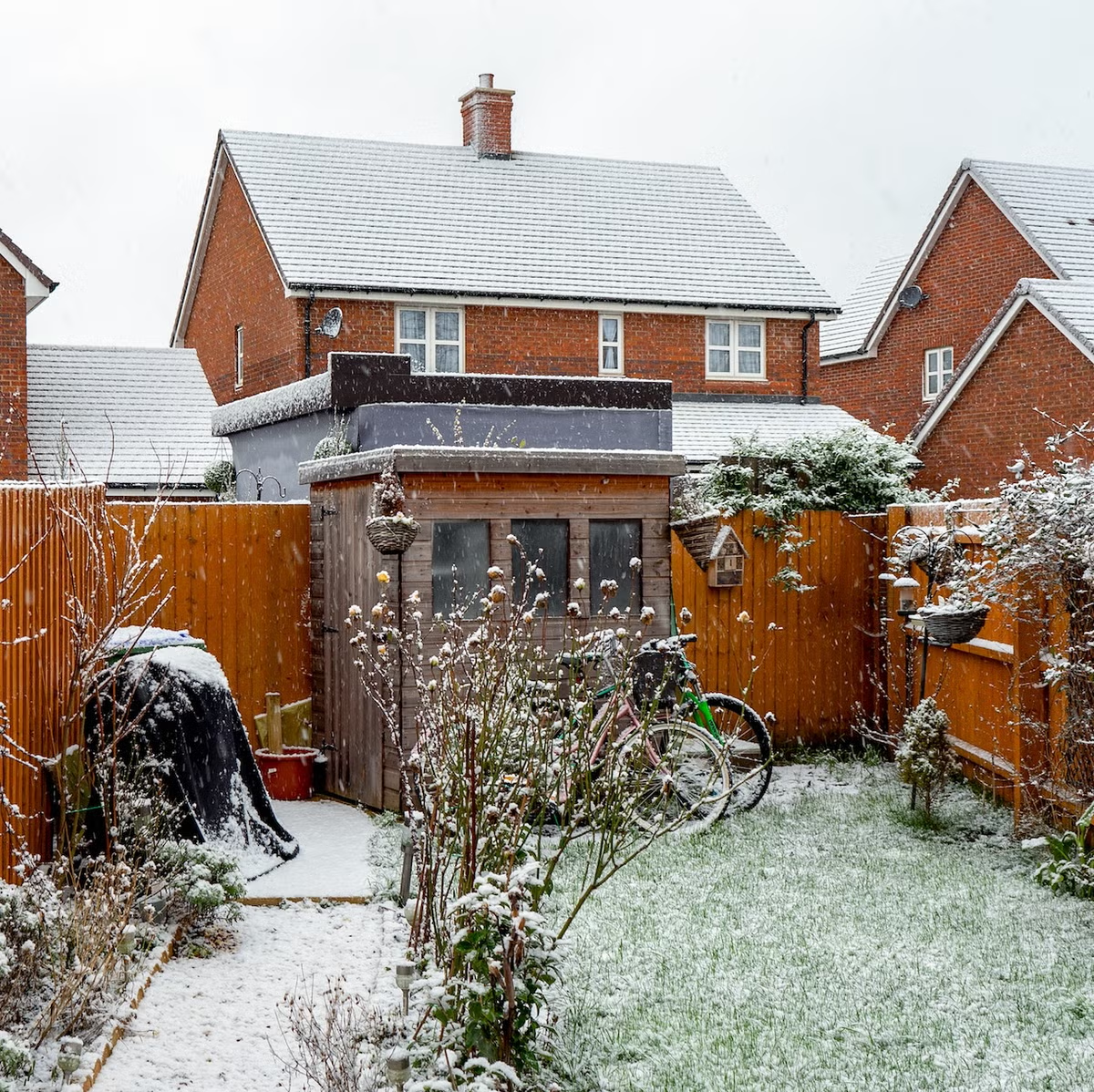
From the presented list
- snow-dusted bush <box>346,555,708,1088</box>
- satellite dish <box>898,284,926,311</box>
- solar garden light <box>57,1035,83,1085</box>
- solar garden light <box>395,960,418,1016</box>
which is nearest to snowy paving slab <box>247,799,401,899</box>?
snow-dusted bush <box>346,555,708,1088</box>

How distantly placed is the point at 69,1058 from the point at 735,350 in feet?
67.7

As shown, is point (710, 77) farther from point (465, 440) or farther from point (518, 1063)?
point (518, 1063)

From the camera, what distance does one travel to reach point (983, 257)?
2466 centimetres

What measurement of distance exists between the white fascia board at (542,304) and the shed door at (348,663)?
12225 millimetres

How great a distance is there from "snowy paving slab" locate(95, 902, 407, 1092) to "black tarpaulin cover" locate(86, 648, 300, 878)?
0.60m

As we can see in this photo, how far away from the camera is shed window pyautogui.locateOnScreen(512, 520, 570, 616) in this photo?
28.2 feet

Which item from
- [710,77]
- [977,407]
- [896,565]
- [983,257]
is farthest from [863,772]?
[710,77]

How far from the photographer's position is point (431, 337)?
71.7 feet

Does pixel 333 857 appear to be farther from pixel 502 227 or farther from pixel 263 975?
pixel 502 227

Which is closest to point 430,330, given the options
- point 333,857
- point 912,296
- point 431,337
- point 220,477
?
point 431,337

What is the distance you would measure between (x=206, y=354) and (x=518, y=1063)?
24.2 metres

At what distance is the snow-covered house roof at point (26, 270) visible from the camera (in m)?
18.0

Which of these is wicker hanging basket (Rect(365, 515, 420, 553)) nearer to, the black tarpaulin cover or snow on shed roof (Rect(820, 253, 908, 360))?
the black tarpaulin cover


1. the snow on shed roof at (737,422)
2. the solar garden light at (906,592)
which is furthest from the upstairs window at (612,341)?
the solar garden light at (906,592)
